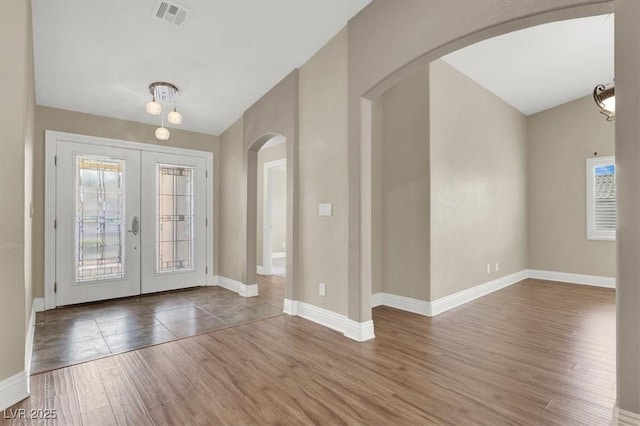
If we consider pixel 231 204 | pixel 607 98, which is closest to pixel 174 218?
pixel 231 204

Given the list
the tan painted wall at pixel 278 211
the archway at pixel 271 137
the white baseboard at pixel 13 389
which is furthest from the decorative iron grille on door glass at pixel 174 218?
the tan painted wall at pixel 278 211

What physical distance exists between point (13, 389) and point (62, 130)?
142 inches

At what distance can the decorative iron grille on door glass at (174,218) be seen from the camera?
5.29m

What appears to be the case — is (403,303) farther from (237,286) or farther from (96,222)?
(96,222)

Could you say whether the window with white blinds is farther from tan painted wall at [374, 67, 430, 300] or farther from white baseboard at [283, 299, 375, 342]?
white baseboard at [283, 299, 375, 342]

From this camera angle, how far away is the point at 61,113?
4434mm

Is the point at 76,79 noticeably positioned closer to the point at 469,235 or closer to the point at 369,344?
the point at 369,344

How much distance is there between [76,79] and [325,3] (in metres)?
3.06

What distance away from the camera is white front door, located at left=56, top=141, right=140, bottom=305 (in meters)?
4.43

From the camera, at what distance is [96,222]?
15.4 ft

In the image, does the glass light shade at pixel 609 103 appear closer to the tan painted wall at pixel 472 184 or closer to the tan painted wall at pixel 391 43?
the tan painted wall at pixel 391 43

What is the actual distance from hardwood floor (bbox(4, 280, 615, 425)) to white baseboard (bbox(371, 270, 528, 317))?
1.11 feet

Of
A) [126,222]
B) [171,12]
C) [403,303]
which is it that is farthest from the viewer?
[126,222]

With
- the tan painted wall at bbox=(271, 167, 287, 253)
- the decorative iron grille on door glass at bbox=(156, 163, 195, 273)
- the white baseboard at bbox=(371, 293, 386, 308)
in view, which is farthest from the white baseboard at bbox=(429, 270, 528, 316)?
the tan painted wall at bbox=(271, 167, 287, 253)
